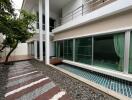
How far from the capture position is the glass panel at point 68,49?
30.4 feet

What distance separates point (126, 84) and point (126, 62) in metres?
0.92

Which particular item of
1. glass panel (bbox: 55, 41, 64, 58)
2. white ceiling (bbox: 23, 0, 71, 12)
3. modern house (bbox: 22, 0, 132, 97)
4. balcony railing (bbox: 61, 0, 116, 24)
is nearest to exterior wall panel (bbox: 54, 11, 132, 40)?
modern house (bbox: 22, 0, 132, 97)

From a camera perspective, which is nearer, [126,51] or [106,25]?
[126,51]

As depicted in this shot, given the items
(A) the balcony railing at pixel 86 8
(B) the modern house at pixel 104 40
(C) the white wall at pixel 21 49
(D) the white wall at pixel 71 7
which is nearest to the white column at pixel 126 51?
(B) the modern house at pixel 104 40

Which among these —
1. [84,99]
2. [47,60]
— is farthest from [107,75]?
[47,60]

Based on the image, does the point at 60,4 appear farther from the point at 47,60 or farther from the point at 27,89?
the point at 27,89

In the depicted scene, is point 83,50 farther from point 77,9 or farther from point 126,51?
point 77,9

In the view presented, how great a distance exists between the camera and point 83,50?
773cm

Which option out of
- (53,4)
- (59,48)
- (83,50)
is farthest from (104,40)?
(53,4)

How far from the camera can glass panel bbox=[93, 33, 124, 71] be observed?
5.16 m

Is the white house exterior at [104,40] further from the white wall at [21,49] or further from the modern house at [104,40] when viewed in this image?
the white wall at [21,49]

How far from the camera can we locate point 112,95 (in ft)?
10.8

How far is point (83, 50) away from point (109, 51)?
2.20 metres

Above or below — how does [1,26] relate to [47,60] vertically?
above
